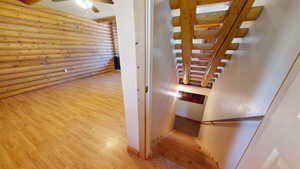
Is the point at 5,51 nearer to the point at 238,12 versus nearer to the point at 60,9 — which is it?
the point at 60,9

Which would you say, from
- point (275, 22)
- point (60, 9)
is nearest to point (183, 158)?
point (275, 22)

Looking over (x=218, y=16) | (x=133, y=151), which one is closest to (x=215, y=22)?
(x=218, y=16)

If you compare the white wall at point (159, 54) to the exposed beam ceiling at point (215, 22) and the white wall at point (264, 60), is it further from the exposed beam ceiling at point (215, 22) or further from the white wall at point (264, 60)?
the white wall at point (264, 60)

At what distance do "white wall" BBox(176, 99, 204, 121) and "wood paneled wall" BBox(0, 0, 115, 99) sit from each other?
182 inches

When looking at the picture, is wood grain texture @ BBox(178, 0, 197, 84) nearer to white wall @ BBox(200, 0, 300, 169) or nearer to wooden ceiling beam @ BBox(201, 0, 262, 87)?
wooden ceiling beam @ BBox(201, 0, 262, 87)

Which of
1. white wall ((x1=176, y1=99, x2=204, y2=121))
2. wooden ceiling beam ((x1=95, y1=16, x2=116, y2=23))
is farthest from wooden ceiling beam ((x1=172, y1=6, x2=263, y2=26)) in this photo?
white wall ((x1=176, y1=99, x2=204, y2=121))

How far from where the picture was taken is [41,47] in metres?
3.12

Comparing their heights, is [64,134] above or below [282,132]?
below

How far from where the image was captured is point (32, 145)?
1.43 meters

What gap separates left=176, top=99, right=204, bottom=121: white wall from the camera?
466 cm

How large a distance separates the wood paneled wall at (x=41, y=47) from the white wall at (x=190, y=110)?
4623mm

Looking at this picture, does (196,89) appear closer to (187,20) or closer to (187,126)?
(187,126)

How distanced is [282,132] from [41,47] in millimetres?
4954

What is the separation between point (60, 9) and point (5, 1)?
1.23 metres
